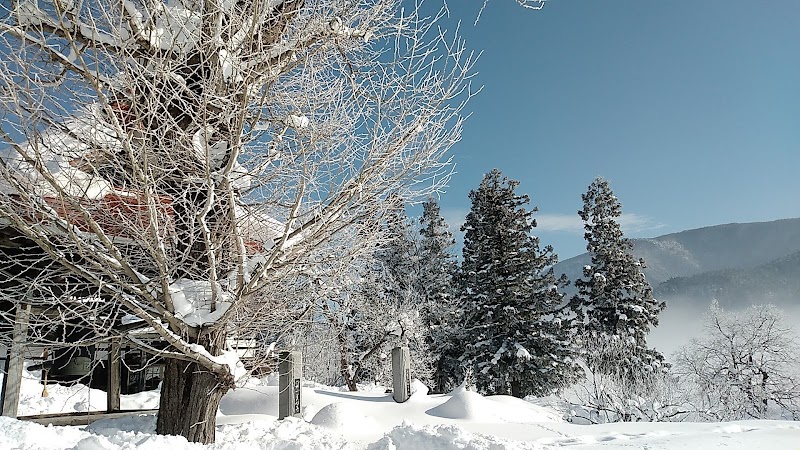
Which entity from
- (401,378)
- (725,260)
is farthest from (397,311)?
(725,260)

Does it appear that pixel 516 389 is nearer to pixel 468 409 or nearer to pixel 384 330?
pixel 384 330

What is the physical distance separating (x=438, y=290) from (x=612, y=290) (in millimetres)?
8434

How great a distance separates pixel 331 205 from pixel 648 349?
20154mm

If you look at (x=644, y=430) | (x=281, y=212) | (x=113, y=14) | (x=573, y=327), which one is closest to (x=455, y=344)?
(x=573, y=327)

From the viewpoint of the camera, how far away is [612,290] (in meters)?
21.9

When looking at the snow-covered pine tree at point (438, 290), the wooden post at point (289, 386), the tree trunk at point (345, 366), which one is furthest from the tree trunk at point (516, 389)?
the wooden post at point (289, 386)

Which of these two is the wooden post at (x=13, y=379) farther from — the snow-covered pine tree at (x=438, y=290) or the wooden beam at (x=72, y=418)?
the snow-covered pine tree at (x=438, y=290)

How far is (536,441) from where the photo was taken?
21.5ft

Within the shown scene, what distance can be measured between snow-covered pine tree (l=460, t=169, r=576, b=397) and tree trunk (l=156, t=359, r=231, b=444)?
1781 cm

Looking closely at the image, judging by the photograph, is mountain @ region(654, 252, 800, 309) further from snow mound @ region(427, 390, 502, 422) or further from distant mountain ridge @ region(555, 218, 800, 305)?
snow mound @ region(427, 390, 502, 422)

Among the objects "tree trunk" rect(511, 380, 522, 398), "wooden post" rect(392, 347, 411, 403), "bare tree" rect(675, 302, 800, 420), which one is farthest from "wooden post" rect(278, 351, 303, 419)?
"tree trunk" rect(511, 380, 522, 398)

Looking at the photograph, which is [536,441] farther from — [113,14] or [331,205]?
[113,14]

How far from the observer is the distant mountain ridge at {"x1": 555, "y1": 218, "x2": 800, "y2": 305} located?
63375 mm

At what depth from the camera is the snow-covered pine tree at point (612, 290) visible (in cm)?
2078
